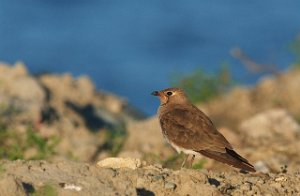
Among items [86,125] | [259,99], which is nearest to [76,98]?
[86,125]

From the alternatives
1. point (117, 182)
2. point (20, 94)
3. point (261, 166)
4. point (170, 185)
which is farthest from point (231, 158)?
point (20, 94)

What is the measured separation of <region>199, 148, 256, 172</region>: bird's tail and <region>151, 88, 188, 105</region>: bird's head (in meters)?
1.24

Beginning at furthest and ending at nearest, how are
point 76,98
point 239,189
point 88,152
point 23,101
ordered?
point 76,98
point 23,101
point 88,152
point 239,189

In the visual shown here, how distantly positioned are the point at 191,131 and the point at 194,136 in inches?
3.5

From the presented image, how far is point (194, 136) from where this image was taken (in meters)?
9.87

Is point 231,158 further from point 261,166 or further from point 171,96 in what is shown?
point 261,166

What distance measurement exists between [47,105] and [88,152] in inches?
105

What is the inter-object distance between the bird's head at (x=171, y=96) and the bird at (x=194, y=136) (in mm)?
118

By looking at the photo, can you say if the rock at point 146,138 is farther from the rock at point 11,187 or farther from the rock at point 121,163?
the rock at point 11,187

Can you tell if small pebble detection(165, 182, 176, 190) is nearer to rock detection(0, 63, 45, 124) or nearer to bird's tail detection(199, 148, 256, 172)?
bird's tail detection(199, 148, 256, 172)

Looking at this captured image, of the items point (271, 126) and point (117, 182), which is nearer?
point (117, 182)

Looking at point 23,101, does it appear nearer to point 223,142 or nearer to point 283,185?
point 223,142

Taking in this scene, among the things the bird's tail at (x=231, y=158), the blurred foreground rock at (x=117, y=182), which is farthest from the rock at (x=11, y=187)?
the bird's tail at (x=231, y=158)

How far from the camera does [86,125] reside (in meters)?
16.4
